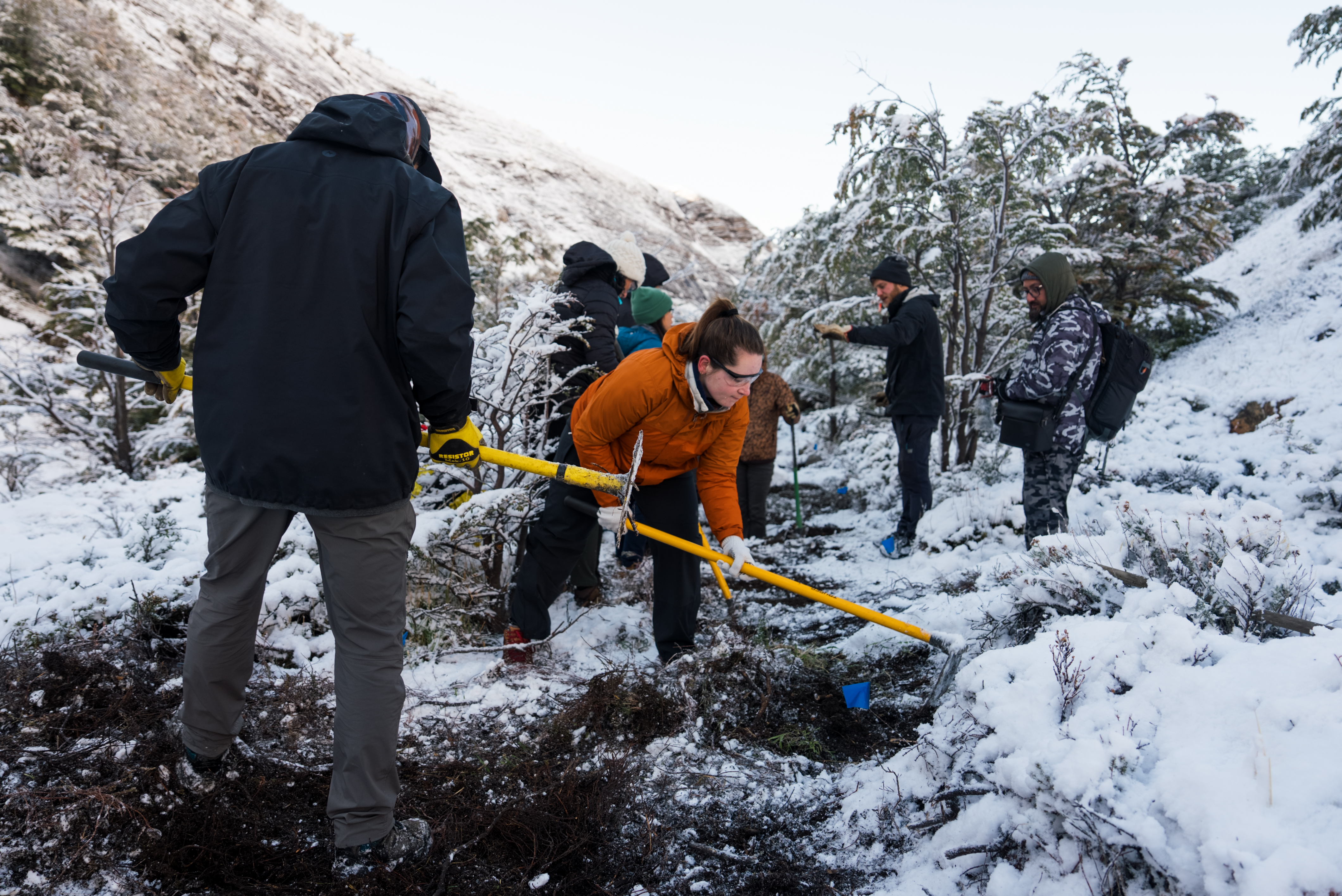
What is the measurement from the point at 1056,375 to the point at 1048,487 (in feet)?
2.23

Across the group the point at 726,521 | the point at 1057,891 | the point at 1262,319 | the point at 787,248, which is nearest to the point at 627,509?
the point at 726,521

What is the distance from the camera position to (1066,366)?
3.87 metres

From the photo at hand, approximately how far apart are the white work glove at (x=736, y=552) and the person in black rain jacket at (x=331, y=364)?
4.70 feet

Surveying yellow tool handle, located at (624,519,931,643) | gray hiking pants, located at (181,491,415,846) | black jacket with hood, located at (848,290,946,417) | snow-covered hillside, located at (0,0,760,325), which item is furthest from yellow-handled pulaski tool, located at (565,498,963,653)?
snow-covered hillside, located at (0,0,760,325)

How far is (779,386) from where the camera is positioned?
620cm

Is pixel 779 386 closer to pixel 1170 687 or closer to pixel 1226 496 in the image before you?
pixel 1226 496

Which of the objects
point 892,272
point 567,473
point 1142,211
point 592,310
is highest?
point 1142,211

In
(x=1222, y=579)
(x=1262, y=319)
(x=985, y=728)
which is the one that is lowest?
(x=985, y=728)

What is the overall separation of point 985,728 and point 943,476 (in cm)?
477

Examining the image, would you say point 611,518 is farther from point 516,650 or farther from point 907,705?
point 907,705

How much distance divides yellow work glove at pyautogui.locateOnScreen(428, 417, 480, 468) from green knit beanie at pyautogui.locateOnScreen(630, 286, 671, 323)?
239cm

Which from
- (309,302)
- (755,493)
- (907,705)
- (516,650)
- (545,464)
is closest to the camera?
(309,302)

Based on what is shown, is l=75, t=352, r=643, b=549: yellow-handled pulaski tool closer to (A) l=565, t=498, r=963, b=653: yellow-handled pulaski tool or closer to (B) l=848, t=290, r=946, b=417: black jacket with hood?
(A) l=565, t=498, r=963, b=653: yellow-handled pulaski tool

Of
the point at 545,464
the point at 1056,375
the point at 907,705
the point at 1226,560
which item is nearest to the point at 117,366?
the point at 545,464
